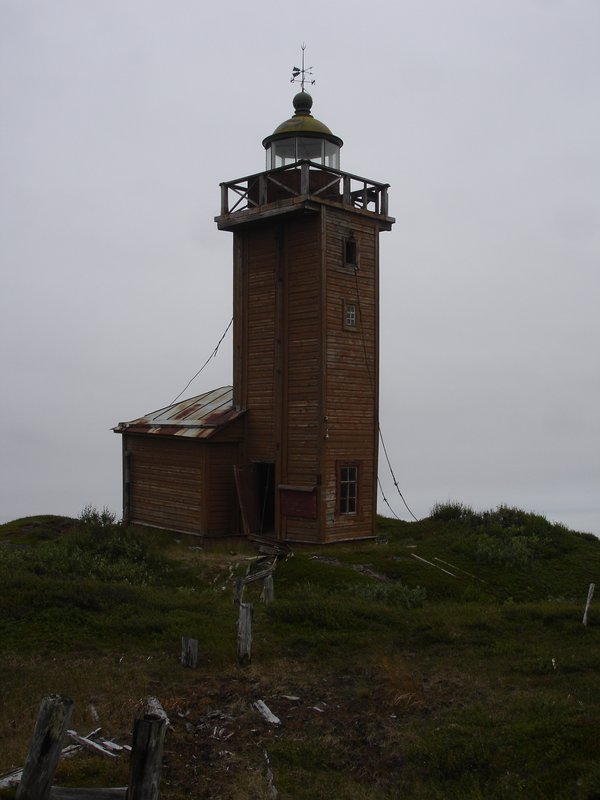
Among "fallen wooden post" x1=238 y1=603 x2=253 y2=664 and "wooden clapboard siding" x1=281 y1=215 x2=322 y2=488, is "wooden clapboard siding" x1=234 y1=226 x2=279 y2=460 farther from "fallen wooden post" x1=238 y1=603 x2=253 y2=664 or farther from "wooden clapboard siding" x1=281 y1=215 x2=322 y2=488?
"fallen wooden post" x1=238 y1=603 x2=253 y2=664

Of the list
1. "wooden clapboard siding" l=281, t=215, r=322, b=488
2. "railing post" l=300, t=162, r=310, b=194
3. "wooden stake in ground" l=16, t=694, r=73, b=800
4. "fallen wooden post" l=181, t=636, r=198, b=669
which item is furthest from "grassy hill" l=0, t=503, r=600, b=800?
"railing post" l=300, t=162, r=310, b=194

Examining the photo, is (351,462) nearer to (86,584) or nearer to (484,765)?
(86,584)

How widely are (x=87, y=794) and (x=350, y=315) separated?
18415 millimetres

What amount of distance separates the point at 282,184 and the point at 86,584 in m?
13.5

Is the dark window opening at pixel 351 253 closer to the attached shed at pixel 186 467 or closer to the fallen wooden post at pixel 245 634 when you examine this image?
the attached shed at pixel 186 467

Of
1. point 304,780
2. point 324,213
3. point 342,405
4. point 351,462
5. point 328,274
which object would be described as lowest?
point 304,780

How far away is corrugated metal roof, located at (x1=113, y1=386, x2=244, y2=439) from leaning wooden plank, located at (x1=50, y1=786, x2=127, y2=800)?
57.7 feet

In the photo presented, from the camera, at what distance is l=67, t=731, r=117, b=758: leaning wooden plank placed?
852cm

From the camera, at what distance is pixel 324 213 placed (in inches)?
891

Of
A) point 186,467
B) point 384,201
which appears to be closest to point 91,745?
point 186,467

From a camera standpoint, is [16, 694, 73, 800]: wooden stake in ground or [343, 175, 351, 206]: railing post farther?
[343, 175, 351, 206]: railing post

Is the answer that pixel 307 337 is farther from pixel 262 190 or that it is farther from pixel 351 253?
pixel 262 190

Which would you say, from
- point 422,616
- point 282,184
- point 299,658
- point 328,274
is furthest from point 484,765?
point 282,184

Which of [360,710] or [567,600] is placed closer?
[360,710]
